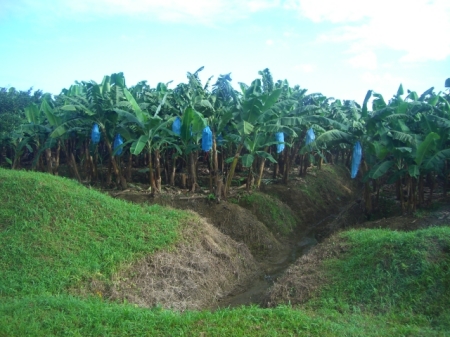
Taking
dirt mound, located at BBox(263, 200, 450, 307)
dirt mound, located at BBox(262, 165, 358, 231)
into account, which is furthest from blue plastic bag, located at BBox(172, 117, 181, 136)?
dirt mound, located at BBox(263, 200, 450, 307)

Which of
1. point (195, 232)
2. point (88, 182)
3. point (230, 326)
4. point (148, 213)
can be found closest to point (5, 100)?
point (88, 182)

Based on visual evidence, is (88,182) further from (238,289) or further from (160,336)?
(160,336)

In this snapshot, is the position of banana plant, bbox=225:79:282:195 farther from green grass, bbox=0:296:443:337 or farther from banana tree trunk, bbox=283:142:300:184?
green grass, bbox=0:296:443:337

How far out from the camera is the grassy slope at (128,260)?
6.29 metres

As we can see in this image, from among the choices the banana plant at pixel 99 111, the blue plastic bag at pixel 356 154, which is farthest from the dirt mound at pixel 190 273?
the blue plastic bag at pixel 356 154

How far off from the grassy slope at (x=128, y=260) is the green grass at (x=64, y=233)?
0.07 ft

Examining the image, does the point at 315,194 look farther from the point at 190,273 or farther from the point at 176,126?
the point at 190,273

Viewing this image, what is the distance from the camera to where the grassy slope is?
6.29 metres

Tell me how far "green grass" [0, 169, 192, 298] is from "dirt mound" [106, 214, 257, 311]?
0.34m

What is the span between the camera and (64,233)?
9711mm

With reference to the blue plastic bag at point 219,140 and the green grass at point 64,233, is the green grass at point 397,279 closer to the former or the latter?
the green grass at point 64,233

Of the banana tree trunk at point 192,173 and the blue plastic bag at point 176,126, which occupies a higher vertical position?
the blue plastic bag at point 176,126

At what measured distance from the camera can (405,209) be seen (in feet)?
45.6

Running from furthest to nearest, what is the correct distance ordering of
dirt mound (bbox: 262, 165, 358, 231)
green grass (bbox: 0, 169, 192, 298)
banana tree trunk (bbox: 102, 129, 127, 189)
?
dirt mound (bbox: 262, 165, 358, 231)
banana tree trunk (bbox: 102, 129, 127, 189)
green grass (bbox: 0, 169, 192, 298)
